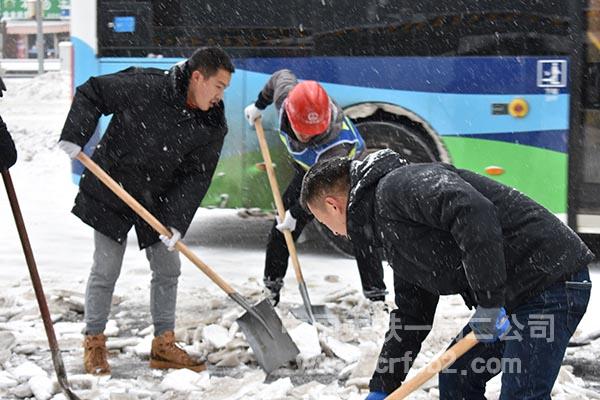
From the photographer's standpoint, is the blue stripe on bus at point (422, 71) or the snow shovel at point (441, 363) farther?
the blue stripe on bus at point (422, 71)

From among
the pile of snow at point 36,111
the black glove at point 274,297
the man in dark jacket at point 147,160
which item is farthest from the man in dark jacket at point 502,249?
the pile of snow at point 36,111

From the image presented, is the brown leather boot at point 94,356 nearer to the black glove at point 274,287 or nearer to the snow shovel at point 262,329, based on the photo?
the snow shovel at point 262,329

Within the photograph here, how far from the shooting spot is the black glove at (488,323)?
10.4 ft

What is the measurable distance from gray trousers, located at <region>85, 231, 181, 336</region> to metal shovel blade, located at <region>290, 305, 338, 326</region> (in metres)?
1.13

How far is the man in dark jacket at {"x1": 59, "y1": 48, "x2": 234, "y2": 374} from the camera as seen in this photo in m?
5.21

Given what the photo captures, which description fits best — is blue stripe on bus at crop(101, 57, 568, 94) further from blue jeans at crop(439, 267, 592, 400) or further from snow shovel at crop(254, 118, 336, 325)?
blue jeans at crop(439, 267, 592, 400)

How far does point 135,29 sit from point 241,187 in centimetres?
149

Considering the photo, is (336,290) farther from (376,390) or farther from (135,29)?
(376,390)

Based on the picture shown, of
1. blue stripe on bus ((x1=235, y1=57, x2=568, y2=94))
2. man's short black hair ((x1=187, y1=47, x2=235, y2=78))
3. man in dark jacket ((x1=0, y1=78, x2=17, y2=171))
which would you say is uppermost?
man's short black hair ((x1=187, y1=47, x2=235, y2=78))

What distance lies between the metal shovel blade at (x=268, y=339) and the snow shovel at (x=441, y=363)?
1952 mm

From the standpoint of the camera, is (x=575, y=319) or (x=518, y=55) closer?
(x=575, y=319)

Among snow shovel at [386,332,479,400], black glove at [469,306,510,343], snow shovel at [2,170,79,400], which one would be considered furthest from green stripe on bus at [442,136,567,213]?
black glove at [469,306,510,343]

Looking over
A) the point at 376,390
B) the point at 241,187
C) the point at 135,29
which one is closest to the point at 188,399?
the point at 376,390

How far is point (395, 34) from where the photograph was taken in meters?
7.82
